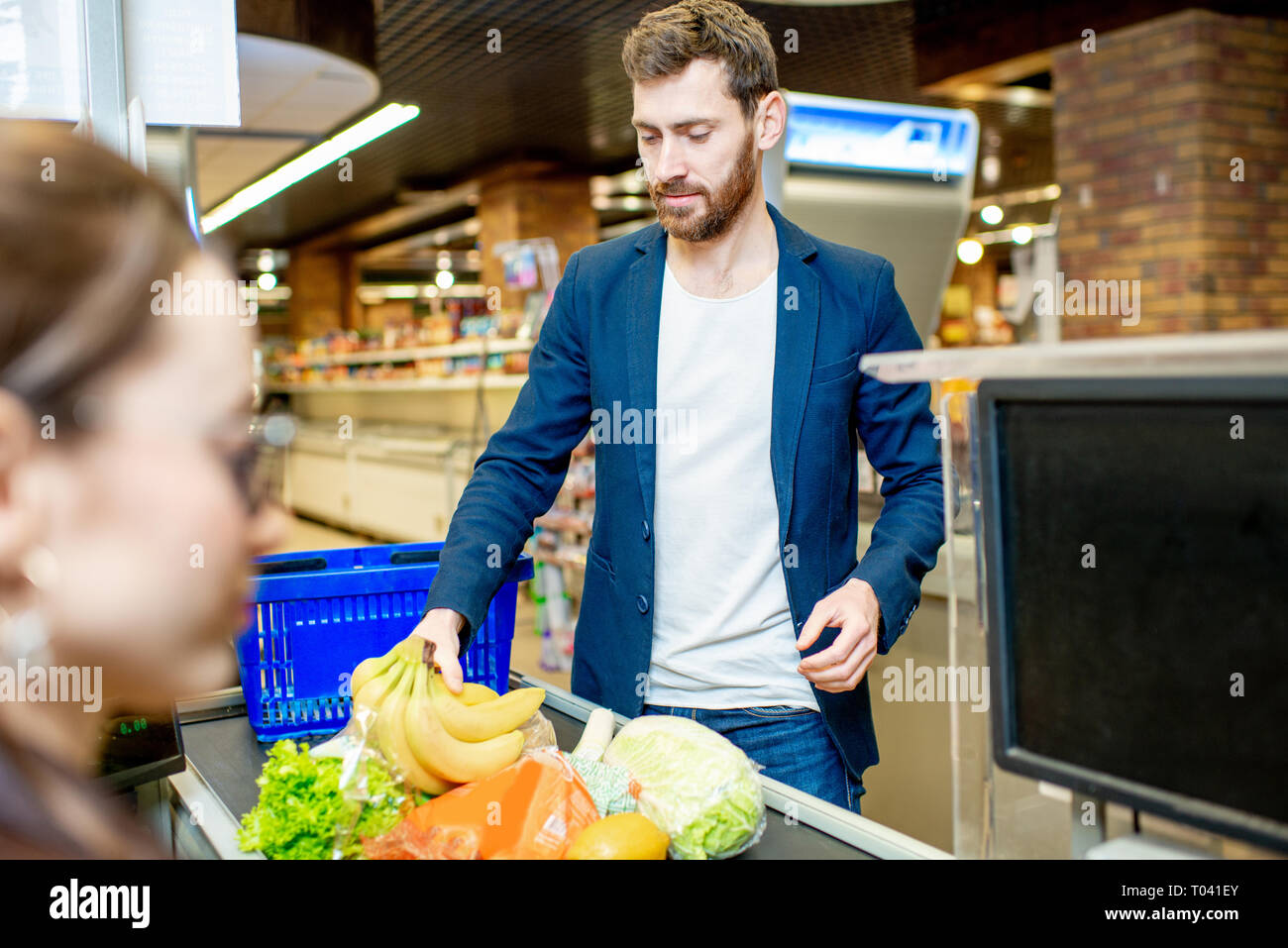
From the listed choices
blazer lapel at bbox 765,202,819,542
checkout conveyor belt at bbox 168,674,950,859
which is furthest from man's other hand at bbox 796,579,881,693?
blazer lapel at bbox 765,202,819,542

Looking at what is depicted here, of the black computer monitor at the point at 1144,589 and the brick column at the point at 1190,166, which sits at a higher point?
the brick column at the point at 1190,166

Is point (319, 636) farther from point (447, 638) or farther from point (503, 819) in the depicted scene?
point (503, 819)

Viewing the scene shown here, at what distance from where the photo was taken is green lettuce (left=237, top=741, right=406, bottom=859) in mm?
1037

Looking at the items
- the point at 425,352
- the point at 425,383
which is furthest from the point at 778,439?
the point at 425,352

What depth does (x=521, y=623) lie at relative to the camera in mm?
7219

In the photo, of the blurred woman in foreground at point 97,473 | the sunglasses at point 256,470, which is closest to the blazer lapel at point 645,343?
the sunglasses at point 256,470

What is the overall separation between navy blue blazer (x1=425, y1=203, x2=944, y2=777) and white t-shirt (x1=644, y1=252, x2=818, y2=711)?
0.03 meters

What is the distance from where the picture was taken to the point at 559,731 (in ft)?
5.21

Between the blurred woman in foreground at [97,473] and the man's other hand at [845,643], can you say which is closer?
the blurred woman in foreground at [97,473]

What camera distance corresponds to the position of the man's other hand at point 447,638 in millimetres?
1252

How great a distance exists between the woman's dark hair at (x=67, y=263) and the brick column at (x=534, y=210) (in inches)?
404

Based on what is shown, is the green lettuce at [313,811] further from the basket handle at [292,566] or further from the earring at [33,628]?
the basket handle at [292,566]

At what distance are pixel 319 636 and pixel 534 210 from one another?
32.5 ft
